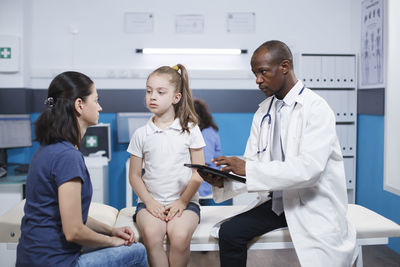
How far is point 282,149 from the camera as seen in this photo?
Result: 1.76 m

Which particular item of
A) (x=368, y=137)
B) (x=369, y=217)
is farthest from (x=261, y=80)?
(x=368, y=137)

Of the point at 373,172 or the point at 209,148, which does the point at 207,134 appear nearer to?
the point at 209,148

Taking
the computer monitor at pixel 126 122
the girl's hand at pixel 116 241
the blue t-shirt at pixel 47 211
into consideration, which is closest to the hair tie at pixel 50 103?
the blue t-shirt at pixel 47 211

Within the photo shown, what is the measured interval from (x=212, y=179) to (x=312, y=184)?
1.33ft

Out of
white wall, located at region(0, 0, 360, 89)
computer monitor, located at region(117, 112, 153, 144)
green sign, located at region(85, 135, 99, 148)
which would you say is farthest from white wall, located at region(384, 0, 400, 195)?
green sign, located at region(85, 135, 99, 148)

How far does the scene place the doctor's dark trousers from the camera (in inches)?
65.5

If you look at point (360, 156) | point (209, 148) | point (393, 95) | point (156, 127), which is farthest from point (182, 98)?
point (360, 156)

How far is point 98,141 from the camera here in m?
3.80

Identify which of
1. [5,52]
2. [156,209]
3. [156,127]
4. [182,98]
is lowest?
[156,209]

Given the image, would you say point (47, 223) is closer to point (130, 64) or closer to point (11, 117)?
point (11, 117)

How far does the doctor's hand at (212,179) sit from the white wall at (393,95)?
791 mm

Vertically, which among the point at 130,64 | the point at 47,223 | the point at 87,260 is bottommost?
the point at 87,260

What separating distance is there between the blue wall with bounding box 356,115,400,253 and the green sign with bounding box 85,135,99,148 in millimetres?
2351

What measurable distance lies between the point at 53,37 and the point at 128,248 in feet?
10.0
